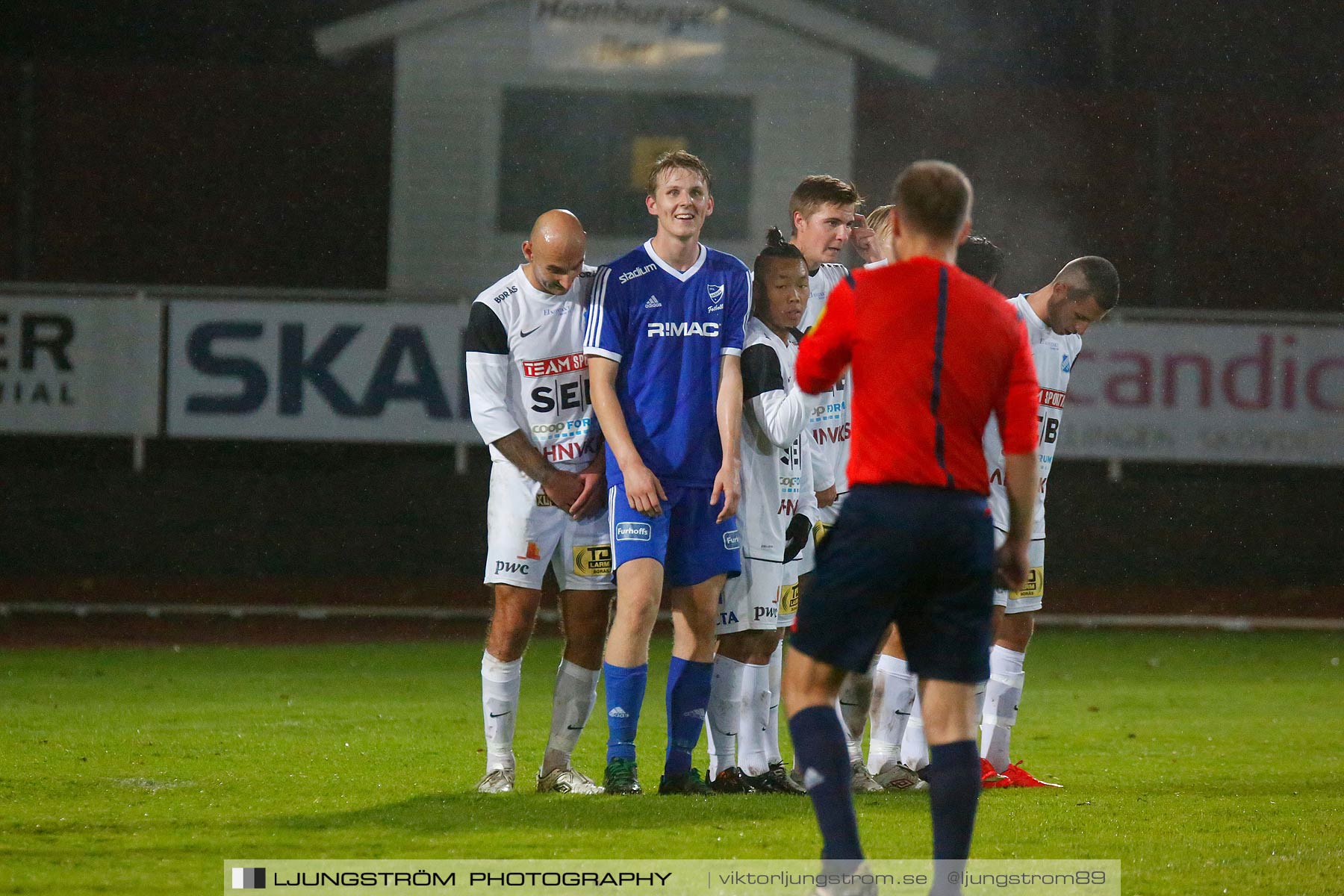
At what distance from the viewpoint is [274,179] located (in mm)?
24047

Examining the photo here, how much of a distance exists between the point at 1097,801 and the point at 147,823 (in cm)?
354

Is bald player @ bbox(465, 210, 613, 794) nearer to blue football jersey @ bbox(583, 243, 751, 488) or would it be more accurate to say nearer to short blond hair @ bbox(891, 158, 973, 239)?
blue football jersey @ bbox(583, 243, 751, 488)

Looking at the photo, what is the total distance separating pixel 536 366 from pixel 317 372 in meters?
10.4

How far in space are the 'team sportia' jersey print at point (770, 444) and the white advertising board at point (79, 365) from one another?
11.1m

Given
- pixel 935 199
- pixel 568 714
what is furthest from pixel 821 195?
pixel 935 199

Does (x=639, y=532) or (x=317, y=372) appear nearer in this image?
(x=639, y=532)

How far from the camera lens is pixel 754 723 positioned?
21.5 ft

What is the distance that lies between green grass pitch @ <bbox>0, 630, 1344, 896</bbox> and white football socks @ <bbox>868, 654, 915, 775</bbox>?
36 centimetres

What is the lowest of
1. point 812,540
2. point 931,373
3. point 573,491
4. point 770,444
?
point 812,540

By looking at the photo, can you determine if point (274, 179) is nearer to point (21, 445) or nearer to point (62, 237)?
point (62, 237)

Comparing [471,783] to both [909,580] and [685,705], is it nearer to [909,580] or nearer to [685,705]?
[685,705]

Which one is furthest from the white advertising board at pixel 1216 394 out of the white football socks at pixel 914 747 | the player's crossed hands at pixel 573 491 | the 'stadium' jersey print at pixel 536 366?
the player's crossed hands at pixel 573 491

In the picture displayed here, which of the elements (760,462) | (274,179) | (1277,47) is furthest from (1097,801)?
(1277,47)

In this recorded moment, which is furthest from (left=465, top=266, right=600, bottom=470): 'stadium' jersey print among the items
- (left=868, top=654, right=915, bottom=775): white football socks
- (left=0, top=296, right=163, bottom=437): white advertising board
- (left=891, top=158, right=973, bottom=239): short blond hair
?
(left=0, top=296, right=163, bottom=437): white advertising board
